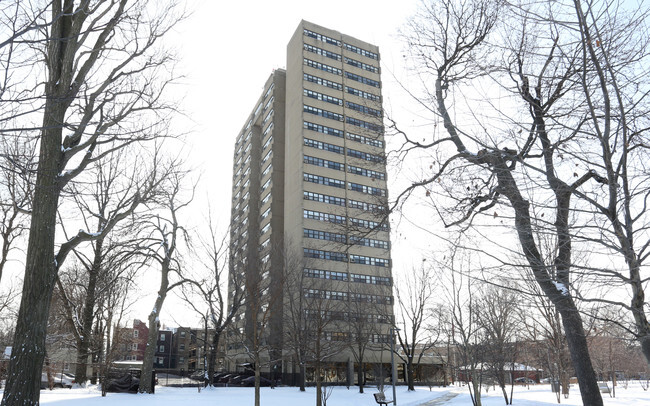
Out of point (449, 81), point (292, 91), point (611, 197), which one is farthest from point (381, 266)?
point (611, 197)

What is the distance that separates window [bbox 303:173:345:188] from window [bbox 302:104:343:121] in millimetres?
9967

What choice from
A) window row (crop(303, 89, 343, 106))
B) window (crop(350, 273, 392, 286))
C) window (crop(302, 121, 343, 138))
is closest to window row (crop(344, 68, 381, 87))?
window row (crop(303, 89, 343, 106))

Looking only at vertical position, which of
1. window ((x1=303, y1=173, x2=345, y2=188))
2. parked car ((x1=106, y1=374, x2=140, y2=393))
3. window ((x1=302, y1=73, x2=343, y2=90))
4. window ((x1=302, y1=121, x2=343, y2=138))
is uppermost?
window ((x1=302, y1=73, x2=343, y2=90))

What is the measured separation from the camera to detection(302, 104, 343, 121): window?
66.9 m

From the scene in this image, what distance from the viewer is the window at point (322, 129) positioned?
66125 mm

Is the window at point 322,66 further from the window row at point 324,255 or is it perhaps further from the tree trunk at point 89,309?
the tree trunk at point 89,309

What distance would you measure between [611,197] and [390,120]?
569cm

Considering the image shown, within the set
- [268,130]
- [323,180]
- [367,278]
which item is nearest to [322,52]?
[268,130]

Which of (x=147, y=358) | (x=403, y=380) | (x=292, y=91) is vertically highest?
(x=292, y=91)

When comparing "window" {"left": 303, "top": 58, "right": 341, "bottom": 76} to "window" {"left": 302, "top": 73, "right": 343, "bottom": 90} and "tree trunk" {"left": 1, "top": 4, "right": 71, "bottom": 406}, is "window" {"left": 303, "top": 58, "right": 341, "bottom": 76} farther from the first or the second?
"tree trunk" {"left": 1, "top": 4, "right": 71, "bottom": 406}

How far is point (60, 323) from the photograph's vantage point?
37.3m

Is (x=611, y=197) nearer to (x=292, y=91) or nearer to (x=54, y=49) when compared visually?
(x=54, y=49)

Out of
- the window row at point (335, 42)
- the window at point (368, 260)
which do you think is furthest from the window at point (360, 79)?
the window at point (368, 260)

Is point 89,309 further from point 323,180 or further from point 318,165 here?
point 318,165
